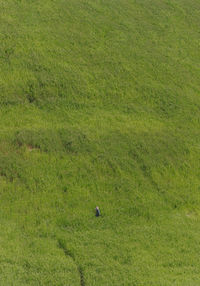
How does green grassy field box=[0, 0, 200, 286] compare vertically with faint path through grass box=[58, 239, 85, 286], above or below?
above

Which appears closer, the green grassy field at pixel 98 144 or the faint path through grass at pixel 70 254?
the faint path through grass at pixel 70 254

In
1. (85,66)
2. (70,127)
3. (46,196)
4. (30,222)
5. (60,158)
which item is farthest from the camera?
(85,66)

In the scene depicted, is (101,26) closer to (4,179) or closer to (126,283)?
(4,179)

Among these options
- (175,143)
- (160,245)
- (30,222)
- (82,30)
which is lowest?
(30,222)

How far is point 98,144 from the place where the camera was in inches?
565

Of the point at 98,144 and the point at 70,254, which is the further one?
the point at 98,144

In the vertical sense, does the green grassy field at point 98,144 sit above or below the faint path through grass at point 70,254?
above

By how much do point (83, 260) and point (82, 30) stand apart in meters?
13.9

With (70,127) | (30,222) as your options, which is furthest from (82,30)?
(30,222)

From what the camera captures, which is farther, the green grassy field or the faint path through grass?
the green grassy field

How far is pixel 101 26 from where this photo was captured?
1961 centimetres

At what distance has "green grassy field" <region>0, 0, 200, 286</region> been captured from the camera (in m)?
10.9

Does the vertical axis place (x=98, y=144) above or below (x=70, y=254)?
above

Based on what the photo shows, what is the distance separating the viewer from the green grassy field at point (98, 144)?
10945 mm
